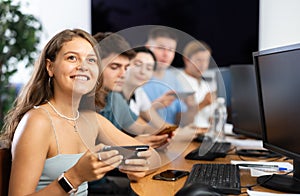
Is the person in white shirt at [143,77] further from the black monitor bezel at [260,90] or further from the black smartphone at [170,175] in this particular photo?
the black monitor bezel at [260,90]

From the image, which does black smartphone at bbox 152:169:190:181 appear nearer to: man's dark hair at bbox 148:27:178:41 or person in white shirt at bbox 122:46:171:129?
person in white shirt at bbox 122:46:171:129

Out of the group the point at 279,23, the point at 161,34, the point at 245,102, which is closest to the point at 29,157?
the point at 245,102

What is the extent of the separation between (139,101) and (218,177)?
1370 millimetres

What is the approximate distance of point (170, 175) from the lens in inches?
53.1

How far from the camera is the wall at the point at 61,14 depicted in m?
3.95

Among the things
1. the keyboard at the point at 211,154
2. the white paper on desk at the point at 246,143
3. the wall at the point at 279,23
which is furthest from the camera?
the wall at the point at 279,23

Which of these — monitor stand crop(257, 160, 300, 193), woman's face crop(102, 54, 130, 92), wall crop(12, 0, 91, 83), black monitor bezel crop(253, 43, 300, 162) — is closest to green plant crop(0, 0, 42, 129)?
wall crop(12, 0, 91, 83)

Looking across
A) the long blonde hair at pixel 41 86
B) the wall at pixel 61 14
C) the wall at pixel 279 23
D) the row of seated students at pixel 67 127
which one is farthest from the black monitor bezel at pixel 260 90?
the wall at pixel 61 14

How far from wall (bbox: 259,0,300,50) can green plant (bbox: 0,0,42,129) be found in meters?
1.93

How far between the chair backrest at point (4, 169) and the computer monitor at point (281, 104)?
0.77m

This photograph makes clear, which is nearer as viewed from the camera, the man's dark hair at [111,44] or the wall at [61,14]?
the man's dark hair at [111,44]

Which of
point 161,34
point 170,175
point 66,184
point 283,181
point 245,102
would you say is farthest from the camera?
point 161,34

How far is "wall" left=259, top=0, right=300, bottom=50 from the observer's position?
3.36 metres

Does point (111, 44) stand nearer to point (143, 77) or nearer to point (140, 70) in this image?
point (143, 77)
